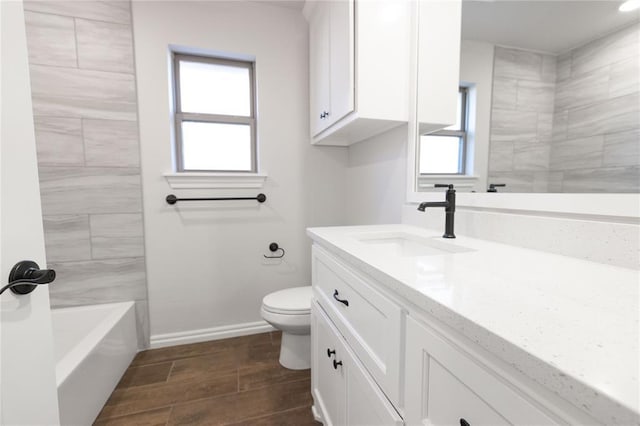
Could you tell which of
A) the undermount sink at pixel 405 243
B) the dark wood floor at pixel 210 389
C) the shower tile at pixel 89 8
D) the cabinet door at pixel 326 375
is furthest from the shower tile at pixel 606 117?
the shower tile at pixel 89 8

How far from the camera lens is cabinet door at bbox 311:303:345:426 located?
3.34 ft

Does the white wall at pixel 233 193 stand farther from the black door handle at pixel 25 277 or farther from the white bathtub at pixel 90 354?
the black door handle at pixel 25 277

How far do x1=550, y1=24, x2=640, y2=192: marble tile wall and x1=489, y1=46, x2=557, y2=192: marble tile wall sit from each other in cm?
3

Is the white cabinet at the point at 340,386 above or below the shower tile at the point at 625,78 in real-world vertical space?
below

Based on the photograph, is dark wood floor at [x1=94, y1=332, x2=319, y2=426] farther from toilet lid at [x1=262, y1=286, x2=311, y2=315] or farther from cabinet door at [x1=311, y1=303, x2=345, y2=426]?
toilet lid at [x1=262, y1=286, x2=311, y2=315]

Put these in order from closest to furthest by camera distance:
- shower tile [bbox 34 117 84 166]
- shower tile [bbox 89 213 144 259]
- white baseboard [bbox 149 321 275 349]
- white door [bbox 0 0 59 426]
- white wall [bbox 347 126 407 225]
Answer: white door [bbox 0 0 59 426] → white wall [bbox 347 126 407 225] → shower tile [bbox 34 117 84 166] → shower tile [bbox 89 213 144 259] → white baseboard [bbox 149 321 275 349]

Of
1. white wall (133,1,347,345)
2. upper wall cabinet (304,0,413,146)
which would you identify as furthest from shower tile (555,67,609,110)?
white wall (133,1,347,345)

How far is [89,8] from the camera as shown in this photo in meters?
1.70

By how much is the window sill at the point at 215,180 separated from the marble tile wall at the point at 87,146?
0.77ft

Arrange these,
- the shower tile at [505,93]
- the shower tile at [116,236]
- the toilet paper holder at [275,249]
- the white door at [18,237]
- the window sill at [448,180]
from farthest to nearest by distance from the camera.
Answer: the toilet paper holder at [275,249] → the shower tile at [116,236] → the window sill at [448,180] → the shower tile at [505,93] → the white door at [18,237]

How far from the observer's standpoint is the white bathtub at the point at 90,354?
46.6 inches

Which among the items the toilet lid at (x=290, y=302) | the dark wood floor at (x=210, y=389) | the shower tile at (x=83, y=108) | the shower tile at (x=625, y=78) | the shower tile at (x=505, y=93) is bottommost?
the dark wood floor at (x=210, y=389)

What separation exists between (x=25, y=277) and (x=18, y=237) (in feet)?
0.29

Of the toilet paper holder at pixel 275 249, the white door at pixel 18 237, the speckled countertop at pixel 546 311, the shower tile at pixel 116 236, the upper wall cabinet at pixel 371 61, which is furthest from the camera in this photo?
the toilet paper holder at pixel 275 249
